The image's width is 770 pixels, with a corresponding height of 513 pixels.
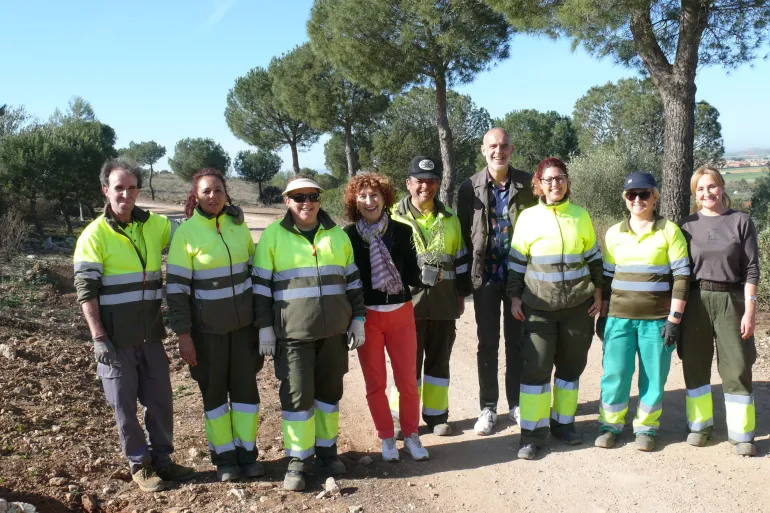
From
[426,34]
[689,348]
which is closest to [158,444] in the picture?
[689,348]

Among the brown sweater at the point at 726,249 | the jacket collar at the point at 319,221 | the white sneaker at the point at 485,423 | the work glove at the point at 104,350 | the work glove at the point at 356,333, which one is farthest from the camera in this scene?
the white sneaker at the point at 485,423

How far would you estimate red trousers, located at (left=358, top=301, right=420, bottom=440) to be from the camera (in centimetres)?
445

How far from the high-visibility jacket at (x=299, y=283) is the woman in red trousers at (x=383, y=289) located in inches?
11.8

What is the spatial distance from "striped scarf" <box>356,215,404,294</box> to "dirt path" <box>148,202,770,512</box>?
127 centimetres

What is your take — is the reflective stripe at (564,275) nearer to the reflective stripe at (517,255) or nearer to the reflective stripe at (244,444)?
the reflective stripe at (517,255)

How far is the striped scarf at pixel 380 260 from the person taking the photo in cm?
436

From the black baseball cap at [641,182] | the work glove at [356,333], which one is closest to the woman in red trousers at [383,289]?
the work glove at [356,333]

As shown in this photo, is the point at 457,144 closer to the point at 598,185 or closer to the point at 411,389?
the point at 598,185

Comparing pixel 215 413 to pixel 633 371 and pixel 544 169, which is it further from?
pixel 633 371

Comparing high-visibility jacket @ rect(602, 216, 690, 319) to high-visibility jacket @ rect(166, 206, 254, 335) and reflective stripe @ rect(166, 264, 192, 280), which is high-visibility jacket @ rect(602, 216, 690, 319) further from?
reflective stripe @ rect(166, 264, 192, 280)

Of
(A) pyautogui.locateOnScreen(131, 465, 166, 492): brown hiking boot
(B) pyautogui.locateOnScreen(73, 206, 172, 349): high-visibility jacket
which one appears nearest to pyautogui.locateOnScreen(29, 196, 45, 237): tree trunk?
(B) pyautogui.locateOnScreen(73, 206, 172, 349): high-visibility jacket

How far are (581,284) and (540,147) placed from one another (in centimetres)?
4277

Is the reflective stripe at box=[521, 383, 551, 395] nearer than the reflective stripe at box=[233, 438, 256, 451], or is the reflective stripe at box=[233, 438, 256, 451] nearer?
the reflective stripe at box=[233, 438, 256, 451]

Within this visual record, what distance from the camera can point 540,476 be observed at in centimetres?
430
